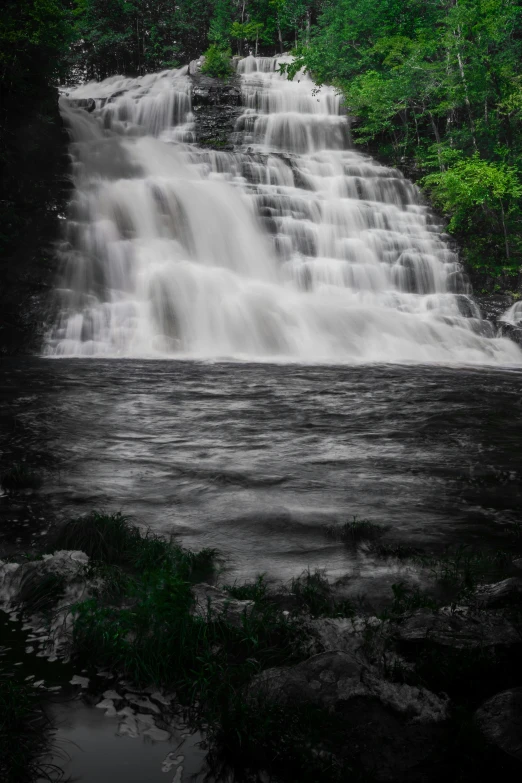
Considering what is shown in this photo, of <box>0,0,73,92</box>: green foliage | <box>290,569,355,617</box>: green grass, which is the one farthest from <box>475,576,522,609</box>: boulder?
<box>0,0,73,92</box>: green foliage

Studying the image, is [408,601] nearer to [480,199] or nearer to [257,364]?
[257,364]

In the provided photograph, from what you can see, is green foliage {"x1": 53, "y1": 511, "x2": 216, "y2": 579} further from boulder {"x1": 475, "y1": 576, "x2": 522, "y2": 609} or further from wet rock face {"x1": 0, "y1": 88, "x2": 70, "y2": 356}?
wet rock face {"x1": 0, "y1": 88, "x2": 70, "y2": 356}

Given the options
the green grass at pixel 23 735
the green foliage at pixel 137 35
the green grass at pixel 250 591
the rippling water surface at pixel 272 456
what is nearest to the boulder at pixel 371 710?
the green grass at pixel 250 591

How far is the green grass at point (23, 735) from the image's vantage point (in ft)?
6.66

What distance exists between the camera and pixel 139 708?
8.01 ft

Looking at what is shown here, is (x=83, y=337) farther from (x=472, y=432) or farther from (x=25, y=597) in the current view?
(x=25, y=597)

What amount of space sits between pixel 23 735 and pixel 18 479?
345cm

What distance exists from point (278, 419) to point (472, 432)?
2728 mm

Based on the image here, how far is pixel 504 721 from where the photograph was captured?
6.94 ft

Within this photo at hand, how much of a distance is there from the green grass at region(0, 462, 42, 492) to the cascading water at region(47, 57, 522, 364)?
952 centimetres

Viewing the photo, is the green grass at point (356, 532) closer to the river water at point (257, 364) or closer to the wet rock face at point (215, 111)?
the river water at point (257, 364)

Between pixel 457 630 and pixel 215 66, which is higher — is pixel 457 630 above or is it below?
below

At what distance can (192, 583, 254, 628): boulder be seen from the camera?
2971 mm

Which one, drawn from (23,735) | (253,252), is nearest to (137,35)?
(253,252)
